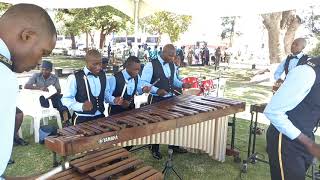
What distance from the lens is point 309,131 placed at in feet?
8.45

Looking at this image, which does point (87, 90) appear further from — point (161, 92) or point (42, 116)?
point (42, 116)

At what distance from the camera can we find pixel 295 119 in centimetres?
252

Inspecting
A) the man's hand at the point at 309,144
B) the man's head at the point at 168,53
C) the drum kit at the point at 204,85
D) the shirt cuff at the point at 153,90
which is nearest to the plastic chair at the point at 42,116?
the shirt cuff at the point at 153,90

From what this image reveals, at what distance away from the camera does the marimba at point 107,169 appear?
256 cm

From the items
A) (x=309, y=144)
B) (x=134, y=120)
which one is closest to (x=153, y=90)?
(x=134, y=120)

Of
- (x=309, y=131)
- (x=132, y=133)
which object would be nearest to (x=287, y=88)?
(x=309, y=131)

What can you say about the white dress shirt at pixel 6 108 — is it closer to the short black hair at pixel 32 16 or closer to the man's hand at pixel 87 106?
the short black hair at pixel 32 16

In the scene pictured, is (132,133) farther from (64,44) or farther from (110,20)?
(64,44)

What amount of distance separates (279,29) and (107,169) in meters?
15.6

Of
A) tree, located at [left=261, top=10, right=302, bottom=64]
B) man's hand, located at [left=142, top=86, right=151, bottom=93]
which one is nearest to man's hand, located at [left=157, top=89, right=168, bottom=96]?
man's hand, located at [left=142, top=86, right=151, bottom=93]

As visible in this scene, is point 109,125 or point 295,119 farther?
point 109,125

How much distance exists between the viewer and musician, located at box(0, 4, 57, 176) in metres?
1.08

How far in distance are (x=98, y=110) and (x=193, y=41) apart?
1018 inches

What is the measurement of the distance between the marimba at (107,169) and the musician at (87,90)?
1591 millimetres
